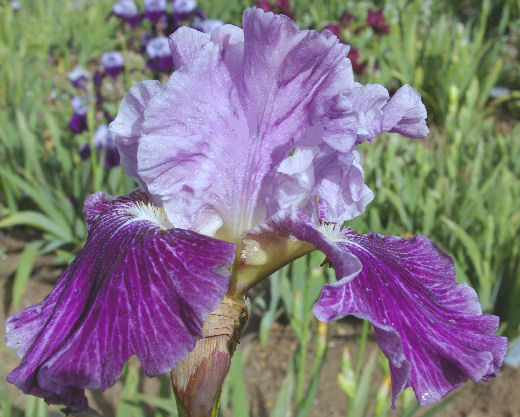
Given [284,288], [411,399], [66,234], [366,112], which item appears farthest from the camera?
[66,234]

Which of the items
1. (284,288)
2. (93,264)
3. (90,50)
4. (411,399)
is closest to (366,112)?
(93,264)

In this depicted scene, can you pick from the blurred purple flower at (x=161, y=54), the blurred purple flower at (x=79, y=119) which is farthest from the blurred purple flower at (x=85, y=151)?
the blurred purple flower at (x=161, y=54)

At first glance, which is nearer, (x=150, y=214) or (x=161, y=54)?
(x=150, y=214)

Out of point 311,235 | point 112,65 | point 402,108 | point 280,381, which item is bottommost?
point 280,381

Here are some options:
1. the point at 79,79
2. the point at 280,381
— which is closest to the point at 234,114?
the point at 280,381

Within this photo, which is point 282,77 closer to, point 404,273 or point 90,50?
point 404,273

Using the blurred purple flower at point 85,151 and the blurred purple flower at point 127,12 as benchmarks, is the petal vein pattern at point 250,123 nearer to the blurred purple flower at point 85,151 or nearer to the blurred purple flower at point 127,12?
the blurred purple flower at point 85,151

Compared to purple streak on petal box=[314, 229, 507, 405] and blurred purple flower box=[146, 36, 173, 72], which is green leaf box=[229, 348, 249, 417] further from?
blurred purple flower box=[146, 36, 173, 72]

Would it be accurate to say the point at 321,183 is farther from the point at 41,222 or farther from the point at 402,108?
the point at 41,222
